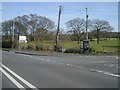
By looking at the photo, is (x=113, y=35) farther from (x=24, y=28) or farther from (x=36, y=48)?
(x=36, y=48)

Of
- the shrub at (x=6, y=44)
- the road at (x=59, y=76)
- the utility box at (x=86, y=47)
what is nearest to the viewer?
A: the road at (x=59, y=76)

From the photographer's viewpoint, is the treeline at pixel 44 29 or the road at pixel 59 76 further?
the treeline at pixel 44 29

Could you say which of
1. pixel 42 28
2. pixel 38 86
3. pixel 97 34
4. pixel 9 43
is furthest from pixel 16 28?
pixel 38 86

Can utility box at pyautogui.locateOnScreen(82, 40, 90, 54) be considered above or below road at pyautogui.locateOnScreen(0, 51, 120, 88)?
above

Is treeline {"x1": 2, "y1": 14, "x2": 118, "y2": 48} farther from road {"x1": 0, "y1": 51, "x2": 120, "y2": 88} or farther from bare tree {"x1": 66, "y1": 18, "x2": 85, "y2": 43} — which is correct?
road {"x1": 0, "y1": 51, "x2": 120, "y2": 88}

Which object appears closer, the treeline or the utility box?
the utility box

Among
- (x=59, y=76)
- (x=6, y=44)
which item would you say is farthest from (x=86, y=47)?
(x=6, y=44)

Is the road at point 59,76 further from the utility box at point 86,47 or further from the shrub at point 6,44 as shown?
the shrub at point 6,44

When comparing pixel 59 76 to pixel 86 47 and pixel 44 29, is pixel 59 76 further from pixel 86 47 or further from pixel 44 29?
pixel 44 29

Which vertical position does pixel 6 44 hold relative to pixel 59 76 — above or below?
above

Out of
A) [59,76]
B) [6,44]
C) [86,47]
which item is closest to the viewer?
[59,76]

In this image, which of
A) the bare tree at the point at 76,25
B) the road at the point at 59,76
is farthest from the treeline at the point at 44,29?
the road at the point at 59,76

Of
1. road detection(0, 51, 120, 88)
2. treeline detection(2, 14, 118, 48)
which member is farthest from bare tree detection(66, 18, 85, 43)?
road detection(0, 51, 120, 88)

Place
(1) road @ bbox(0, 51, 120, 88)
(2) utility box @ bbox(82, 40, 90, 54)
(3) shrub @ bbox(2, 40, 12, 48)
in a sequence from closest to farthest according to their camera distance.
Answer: (1) road @ bbox(0, 51, 120, 88) → (2) utility box @ bbox(82, 40, 90, 54) → (3) shrub @ bbox(2, 40, 12, 48)
